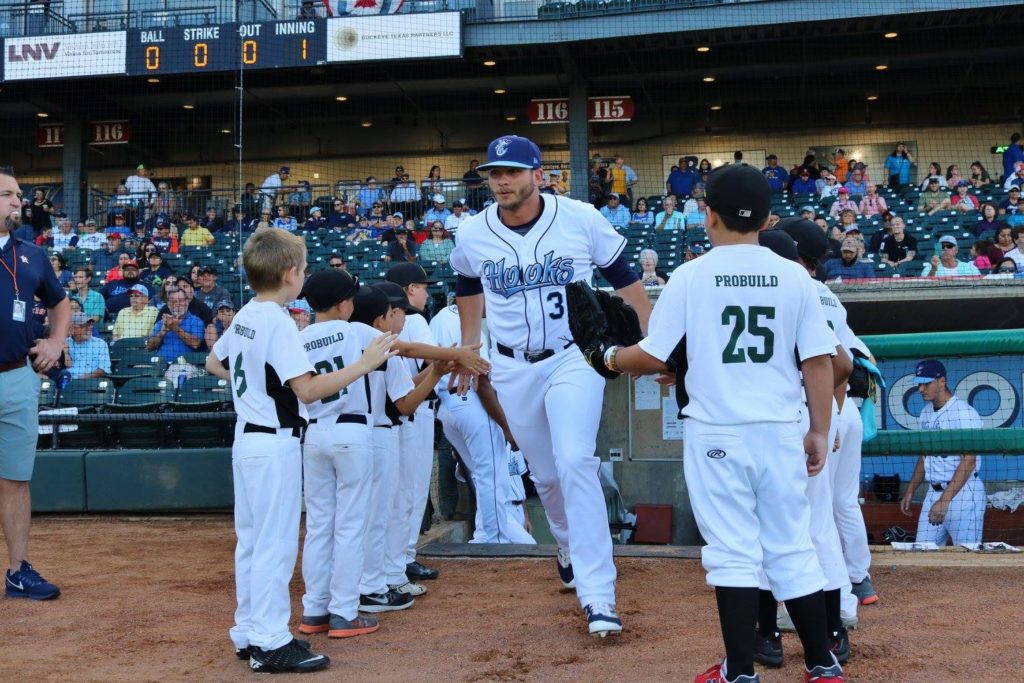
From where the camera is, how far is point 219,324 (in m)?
10.5

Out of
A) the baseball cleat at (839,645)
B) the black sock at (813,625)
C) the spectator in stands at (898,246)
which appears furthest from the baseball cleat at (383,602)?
the spectator in stands at (898,246)

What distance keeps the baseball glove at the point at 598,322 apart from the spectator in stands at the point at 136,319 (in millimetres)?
8739

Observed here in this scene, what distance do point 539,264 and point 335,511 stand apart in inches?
53.6

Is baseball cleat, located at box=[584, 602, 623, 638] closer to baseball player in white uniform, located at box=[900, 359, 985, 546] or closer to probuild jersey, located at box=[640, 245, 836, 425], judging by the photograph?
probuild jersey, located at box=[640, 245, 836, 425]

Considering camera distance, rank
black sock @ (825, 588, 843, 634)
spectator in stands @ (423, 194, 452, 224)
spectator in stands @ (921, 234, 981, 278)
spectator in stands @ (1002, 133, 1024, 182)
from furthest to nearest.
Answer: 1. spectator in stands @ (1002, 133, 1024, 182)
2. spectator in stands @ (423, 194, 452, 224)
3. spectator in stands @ (921, 234, 981, 278)
4. black sock @ (825, 588, 843, 634)

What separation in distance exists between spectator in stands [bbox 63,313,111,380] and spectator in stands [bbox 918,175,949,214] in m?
11.2

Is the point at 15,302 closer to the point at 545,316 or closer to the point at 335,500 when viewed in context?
the point at 335,500

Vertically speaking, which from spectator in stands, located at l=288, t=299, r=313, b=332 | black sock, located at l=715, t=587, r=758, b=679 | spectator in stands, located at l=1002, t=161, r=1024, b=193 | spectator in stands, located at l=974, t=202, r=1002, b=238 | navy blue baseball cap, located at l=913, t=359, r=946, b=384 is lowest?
black sock, located at l=715, t=587, r=758, b=679

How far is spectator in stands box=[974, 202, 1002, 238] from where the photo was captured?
12.9 meters

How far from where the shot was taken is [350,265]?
528 inches

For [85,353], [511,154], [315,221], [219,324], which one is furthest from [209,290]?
[511,154]

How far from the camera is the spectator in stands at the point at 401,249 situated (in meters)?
12.7

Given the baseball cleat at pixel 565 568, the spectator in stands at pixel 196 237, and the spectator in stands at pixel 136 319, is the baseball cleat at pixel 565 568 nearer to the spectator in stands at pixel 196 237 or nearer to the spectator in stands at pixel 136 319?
the spectator in stands at pixel 136 319

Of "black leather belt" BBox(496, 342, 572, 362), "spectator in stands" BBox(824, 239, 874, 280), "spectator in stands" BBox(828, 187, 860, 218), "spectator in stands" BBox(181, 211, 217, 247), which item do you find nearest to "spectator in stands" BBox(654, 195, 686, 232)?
A: "spectator in stands" BBox(828, 187, 860, 218)
